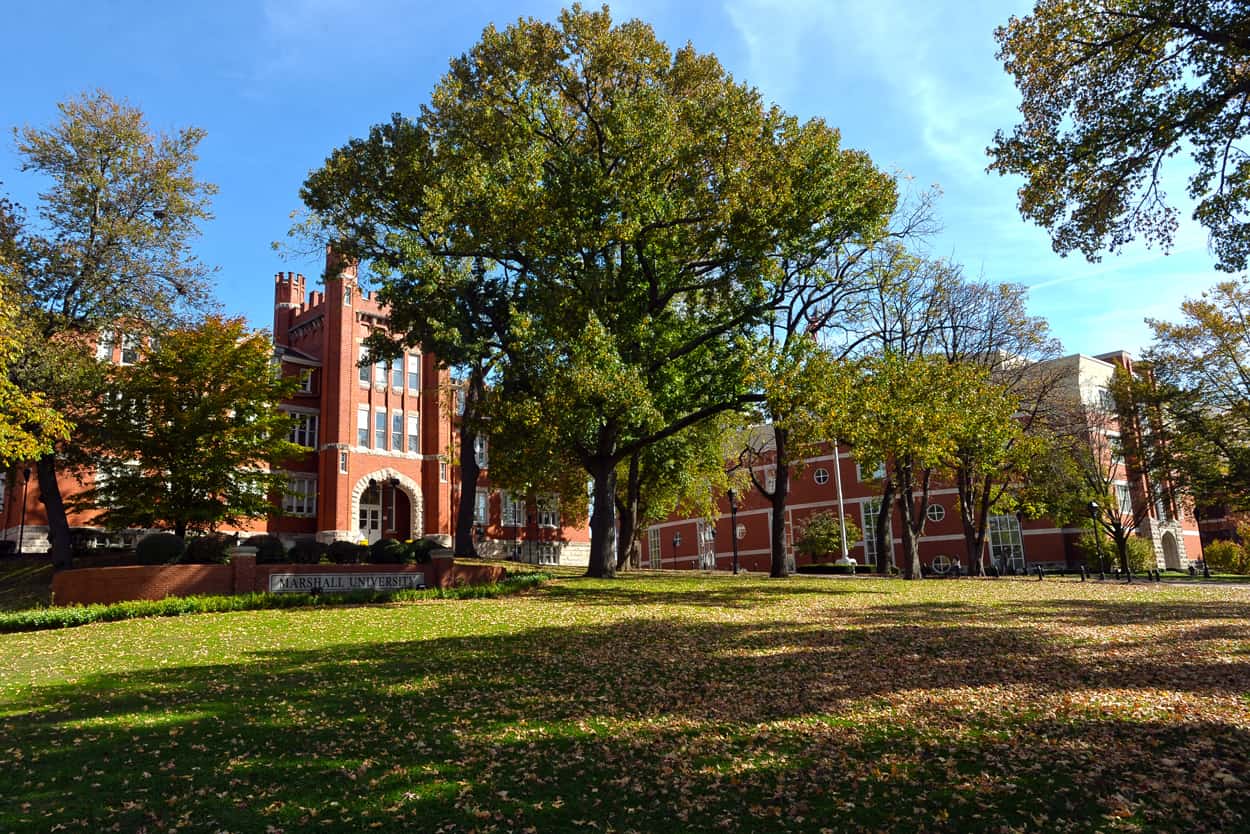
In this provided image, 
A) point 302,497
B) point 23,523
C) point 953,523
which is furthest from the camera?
point 953,523

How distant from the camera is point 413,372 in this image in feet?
169

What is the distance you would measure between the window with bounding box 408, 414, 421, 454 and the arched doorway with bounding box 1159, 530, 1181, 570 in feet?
171

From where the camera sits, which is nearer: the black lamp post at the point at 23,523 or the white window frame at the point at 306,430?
the black lamp post at the point at 23,523

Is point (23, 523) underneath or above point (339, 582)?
above

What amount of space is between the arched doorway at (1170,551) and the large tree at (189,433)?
2296 inches

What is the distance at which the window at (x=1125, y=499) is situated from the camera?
50531 mm

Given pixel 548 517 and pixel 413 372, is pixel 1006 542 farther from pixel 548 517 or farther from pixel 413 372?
pixel 413 372

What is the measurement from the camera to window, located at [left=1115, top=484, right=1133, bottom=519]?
1989 inches

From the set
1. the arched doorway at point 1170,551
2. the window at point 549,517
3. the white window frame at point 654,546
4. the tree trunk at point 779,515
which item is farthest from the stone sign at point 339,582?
the arched doorway at point 1170,551

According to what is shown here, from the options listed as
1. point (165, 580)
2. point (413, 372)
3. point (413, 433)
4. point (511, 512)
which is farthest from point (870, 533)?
point (165, 580)

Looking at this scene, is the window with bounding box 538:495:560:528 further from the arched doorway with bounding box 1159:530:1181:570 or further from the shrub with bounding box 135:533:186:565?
the arched doorway with bounding box 1159:530:1181:570

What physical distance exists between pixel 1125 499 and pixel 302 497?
5175 centimetres

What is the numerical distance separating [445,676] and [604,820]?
546cm

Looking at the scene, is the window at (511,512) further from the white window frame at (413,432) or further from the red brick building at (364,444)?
the white window frame at (413,432)
